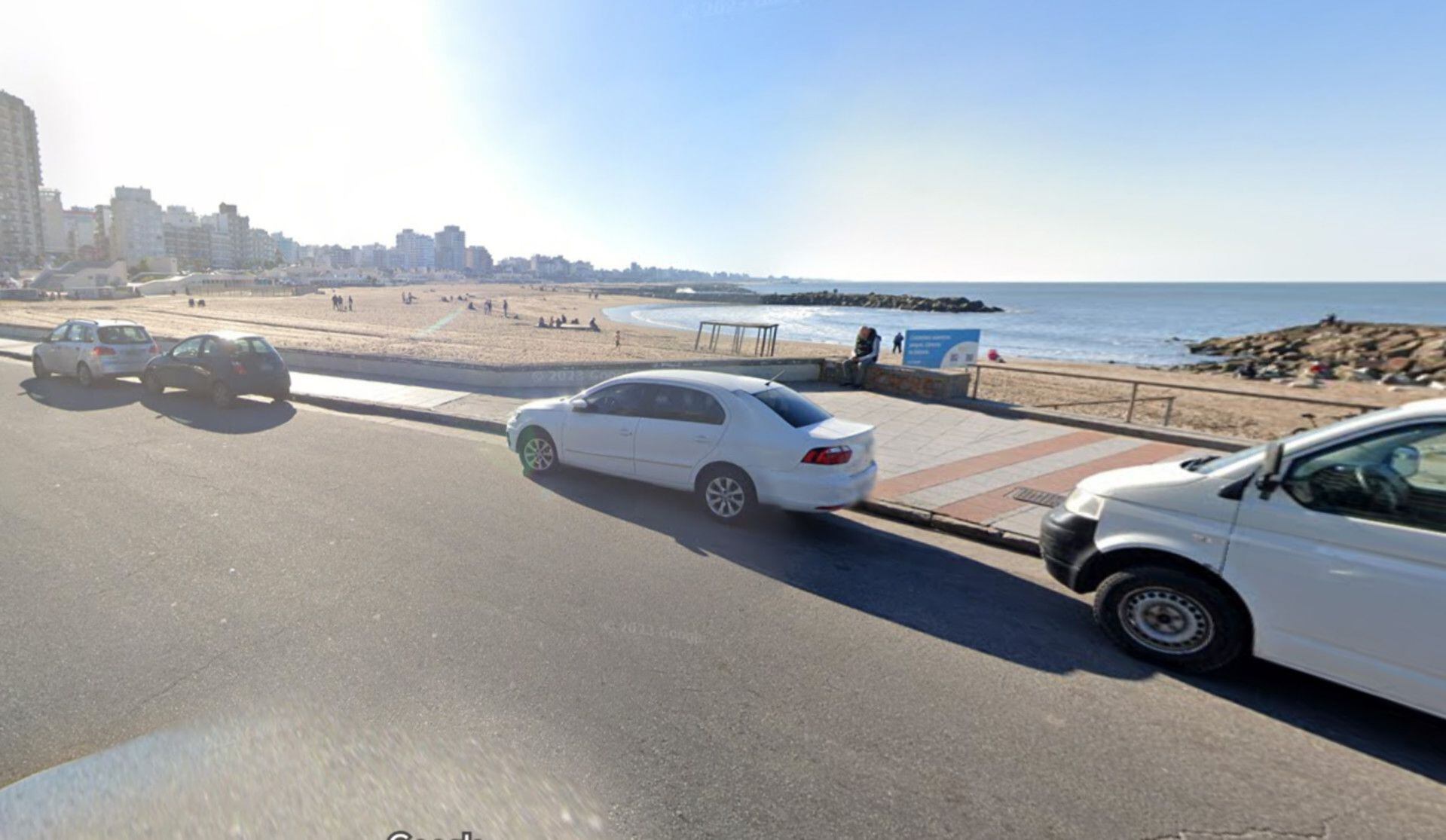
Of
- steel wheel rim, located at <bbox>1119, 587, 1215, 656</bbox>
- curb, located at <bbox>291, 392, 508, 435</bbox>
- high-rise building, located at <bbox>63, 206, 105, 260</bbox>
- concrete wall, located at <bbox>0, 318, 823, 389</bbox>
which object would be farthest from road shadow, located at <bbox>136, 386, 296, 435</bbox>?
high-rise building, located at <bbox>63, 206, 105, 260</bbox>

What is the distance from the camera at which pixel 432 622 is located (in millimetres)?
3908

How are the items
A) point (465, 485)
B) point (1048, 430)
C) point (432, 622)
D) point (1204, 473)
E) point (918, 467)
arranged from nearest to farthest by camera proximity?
point (1204, 473), point (432, 622), point (465, 485), point (918, 467), point (1048, 430)

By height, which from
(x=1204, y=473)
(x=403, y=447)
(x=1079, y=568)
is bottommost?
(x=403, y=447)

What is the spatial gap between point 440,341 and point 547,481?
20.9m

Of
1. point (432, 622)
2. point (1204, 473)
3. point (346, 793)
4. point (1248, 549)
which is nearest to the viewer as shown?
point (346, 793)

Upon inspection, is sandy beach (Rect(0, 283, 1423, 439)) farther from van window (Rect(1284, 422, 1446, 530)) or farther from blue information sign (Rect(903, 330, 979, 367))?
van window (Rect(1284, 422, 1446, 530))

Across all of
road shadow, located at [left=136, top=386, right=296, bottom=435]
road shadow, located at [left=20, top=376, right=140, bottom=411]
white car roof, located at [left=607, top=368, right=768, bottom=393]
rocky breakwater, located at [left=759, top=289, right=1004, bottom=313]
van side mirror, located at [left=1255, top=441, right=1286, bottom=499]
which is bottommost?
road shadow, located at [left=20, top=376, right=140, bottom=411]

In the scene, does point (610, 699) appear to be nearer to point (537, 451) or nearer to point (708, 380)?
point (708, 380)

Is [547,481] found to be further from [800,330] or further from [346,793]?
[800,330]

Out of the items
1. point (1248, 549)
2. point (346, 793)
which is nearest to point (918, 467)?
point (1248, 549)

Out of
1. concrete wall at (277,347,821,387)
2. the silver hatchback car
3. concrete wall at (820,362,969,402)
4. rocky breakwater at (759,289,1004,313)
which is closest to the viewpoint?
concrete wall at (820,362,969,402)

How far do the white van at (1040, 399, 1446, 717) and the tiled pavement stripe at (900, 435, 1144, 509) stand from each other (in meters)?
2.69

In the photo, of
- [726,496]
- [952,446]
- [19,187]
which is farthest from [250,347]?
[19,187]

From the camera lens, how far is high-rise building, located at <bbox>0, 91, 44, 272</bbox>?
4195 inches
